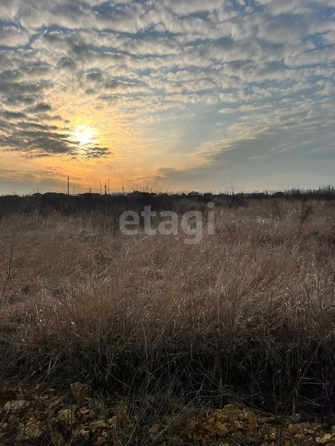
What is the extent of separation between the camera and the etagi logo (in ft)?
22.5

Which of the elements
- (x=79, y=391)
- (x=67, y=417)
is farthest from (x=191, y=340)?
(x=67, y=417)

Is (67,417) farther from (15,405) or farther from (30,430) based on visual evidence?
(15,405)

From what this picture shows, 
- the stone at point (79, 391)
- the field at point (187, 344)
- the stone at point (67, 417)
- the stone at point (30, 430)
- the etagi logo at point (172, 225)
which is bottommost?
the stone at point (30, 430)

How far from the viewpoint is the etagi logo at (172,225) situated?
6.84m

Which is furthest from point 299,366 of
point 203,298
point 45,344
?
point 45,344

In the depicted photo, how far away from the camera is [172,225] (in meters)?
8.48

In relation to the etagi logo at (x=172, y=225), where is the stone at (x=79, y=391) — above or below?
below

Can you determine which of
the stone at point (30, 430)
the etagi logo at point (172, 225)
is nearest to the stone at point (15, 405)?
the stone at point (30, 430)

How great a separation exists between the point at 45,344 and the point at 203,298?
4.50 ft

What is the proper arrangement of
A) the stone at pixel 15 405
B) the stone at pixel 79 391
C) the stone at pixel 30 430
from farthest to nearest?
the stone at pixel 79 391, the stone at pixel 15 405, the stone at pixel 30 430

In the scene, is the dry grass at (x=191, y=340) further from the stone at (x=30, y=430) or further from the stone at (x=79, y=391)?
the stone at (x=30, y=430)

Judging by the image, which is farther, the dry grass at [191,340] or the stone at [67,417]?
the dry grass at [191,340]

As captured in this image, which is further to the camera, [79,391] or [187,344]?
[187,344]

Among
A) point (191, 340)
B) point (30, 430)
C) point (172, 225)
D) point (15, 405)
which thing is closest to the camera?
point (30, 430)
